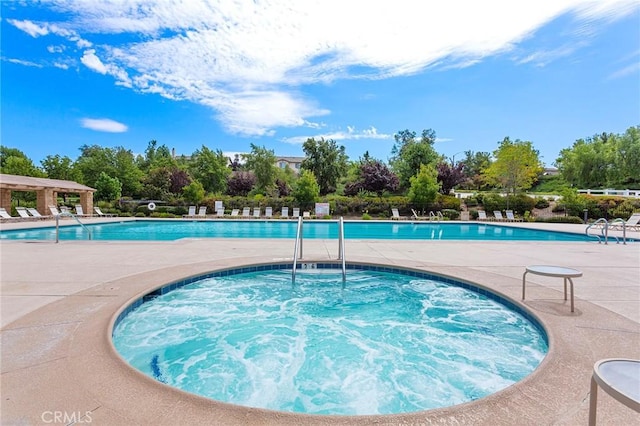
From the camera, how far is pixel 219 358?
3418 mm

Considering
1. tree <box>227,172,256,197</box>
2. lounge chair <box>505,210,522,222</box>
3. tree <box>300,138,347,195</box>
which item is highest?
tree <box>300,138,347,195</box>

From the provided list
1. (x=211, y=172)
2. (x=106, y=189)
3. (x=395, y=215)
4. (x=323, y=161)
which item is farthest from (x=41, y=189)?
(x=323, y=161)

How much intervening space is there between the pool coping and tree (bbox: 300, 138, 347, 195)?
28441 millimetres

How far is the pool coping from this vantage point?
1834 millimetres

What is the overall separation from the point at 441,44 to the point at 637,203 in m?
16.4

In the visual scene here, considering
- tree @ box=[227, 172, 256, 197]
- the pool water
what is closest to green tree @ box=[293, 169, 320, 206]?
tree @ box=[227, 172, 256, 197]

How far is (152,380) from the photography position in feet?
7.20

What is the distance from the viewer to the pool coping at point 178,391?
183 cm

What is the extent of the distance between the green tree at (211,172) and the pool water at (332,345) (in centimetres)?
2646

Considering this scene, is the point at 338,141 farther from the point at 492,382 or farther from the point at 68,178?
the point at 492,382

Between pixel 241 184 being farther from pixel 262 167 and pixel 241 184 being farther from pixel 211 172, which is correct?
pixel 262 167

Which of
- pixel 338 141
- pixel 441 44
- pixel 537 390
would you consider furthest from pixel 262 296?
pixel 338 141

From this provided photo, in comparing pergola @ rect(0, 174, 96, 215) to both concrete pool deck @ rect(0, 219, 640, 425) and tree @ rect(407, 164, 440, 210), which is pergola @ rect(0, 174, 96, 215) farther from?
tree @ rect(407, 164, 440, 210)

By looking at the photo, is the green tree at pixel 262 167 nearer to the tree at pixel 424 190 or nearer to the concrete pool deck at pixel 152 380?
the tree at pixel 424 190
